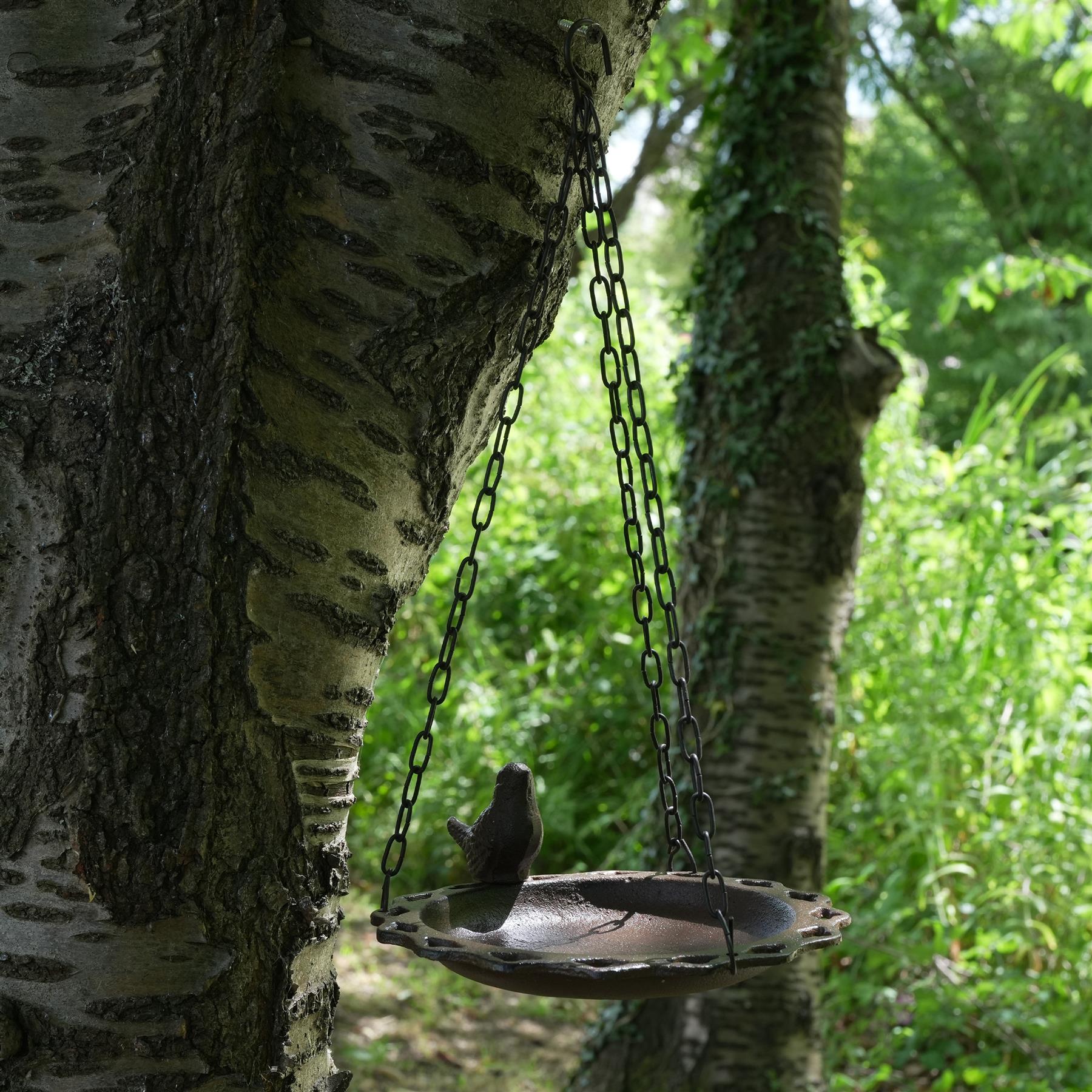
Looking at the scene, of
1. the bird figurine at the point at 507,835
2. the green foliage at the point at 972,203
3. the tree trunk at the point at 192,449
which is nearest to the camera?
the tree trunk at the point at 192,449

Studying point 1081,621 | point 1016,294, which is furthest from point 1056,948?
point 1016,294

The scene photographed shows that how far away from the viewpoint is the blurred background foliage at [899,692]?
11.4 ft

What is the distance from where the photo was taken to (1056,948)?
134 inches

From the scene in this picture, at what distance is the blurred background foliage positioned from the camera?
347 centimetres

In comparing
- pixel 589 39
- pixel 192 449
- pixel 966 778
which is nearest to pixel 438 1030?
pixel 966 778

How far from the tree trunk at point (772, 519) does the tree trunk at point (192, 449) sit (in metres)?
1.98

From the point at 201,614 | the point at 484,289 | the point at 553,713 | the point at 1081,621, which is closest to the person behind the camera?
the point at 201,614

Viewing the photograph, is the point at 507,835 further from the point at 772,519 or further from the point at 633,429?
the point at 772,519

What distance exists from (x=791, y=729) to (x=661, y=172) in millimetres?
7581

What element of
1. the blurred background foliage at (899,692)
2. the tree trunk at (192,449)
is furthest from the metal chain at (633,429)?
the blurred background foliage at (899,692)

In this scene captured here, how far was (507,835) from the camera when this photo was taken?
1773 mm

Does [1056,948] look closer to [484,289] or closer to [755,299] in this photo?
[755,299]

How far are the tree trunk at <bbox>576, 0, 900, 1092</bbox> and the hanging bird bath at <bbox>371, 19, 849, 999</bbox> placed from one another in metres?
1.29

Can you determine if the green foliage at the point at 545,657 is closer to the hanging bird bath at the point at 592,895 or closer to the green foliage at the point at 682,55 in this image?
the green foliage at the point at 682,55
